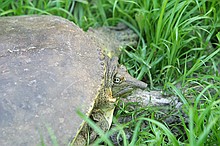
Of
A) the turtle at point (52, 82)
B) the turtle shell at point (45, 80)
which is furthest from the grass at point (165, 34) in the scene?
the turtle shell at point (45, 80)

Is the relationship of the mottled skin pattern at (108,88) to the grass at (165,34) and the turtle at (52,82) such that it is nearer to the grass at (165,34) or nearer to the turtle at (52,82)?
the turtle at (52,82)

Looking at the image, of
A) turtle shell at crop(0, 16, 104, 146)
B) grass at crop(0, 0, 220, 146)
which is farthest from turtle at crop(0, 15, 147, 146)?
grass at crop(0, 0, 220, 146)

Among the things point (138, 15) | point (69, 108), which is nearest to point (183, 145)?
point (69, 108)

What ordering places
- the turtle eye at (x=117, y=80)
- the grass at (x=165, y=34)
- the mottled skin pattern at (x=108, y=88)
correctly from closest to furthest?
the mottled skin pattern at (x=108, y=88) → the turtle eye at (x=117, y=80) → the grass at (x=165, y=34)

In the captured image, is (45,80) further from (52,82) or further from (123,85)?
(123,85)

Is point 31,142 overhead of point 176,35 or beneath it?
beneath

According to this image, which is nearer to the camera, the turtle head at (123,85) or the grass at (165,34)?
the turtle head at (123,85)

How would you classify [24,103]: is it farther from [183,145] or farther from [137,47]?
[137,47]
